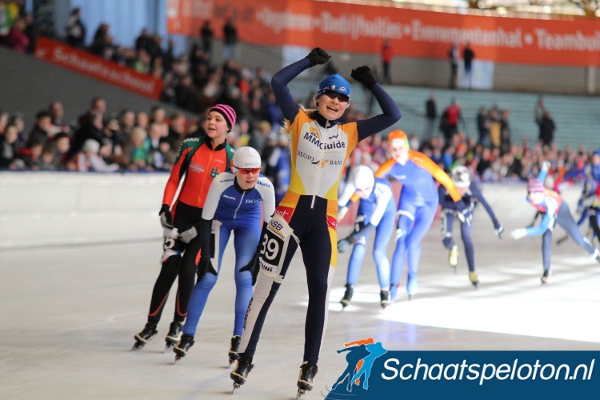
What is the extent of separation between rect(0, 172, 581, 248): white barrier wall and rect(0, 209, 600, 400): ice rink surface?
12.1 inches

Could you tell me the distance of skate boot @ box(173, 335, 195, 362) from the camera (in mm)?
5359

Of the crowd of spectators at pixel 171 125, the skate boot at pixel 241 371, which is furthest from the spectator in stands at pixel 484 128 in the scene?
the skate boot at pixel 241 371

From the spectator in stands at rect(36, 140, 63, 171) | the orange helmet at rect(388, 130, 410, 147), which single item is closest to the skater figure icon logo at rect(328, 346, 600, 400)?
the orange helmet at rect(388, 130, 410, 147)

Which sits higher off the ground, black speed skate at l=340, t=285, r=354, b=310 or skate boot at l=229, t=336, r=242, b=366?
skate boot at l=229, t=336, r=242, b=366

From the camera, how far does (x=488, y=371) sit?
384 centimetres

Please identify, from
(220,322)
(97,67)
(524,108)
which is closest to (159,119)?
(97,67)

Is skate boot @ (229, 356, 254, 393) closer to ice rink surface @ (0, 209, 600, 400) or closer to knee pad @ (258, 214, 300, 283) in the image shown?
ice rink surface @ (0, 209, 600, 400)

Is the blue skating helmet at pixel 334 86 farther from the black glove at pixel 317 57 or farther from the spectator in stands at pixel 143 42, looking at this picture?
the spectator in stands at pixel 143 42

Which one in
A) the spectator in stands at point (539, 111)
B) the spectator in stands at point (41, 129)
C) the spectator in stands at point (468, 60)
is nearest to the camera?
the spectator in stands at point (41, 129)

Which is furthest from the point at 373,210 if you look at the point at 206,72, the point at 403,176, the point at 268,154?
the point at 206,72

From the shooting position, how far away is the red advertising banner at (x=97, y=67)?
1634cm

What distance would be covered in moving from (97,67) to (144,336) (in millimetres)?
12369

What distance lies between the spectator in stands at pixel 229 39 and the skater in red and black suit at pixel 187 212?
15061mm
